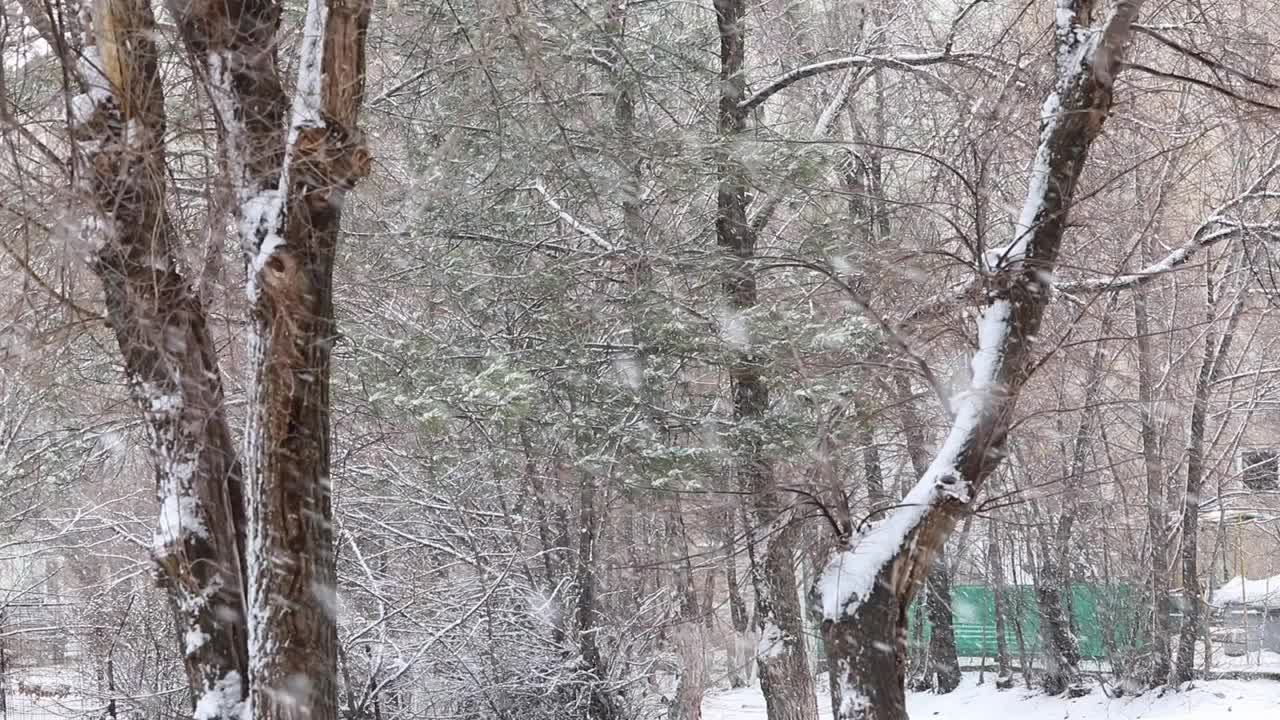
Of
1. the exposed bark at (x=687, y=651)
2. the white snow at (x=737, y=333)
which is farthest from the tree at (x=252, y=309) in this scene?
the exposed bark at (x=687, y=651)

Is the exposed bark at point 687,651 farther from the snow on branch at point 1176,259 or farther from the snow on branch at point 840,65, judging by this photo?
the snow on branch at point 1176,259

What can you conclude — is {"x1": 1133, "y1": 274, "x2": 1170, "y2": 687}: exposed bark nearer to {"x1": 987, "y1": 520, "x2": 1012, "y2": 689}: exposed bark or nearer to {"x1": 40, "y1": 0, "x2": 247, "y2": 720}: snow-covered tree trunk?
{"x1": 987, "y1": 520, "x2": 1012, "y2": 689}: exposed bark

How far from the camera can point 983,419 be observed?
295 inches

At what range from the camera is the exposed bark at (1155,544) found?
16.4 metres

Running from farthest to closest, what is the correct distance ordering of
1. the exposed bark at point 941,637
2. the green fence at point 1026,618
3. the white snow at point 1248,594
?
the exposed bark at point 941,637
the white snow at point 1248,594
the green fence at point 1026,618

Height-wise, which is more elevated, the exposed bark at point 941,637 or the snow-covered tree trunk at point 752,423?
the snow-covered tree trunk at point 752,423

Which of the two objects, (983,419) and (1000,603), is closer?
(983,419)

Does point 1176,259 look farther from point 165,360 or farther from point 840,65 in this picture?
point 165,360

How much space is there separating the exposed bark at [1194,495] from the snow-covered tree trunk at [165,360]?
43.4 ft

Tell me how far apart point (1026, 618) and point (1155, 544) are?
5074 mm

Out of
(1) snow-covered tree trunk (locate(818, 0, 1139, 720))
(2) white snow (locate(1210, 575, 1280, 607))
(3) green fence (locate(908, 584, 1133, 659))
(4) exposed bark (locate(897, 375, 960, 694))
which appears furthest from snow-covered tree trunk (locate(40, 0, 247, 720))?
(2) white snow (locate(1210, 575, 1280, 607))

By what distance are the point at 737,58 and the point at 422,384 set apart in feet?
14.6

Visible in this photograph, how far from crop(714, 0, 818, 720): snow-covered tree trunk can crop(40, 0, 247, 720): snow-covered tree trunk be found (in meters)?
4.81

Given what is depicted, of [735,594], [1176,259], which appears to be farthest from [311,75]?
[735,594]
